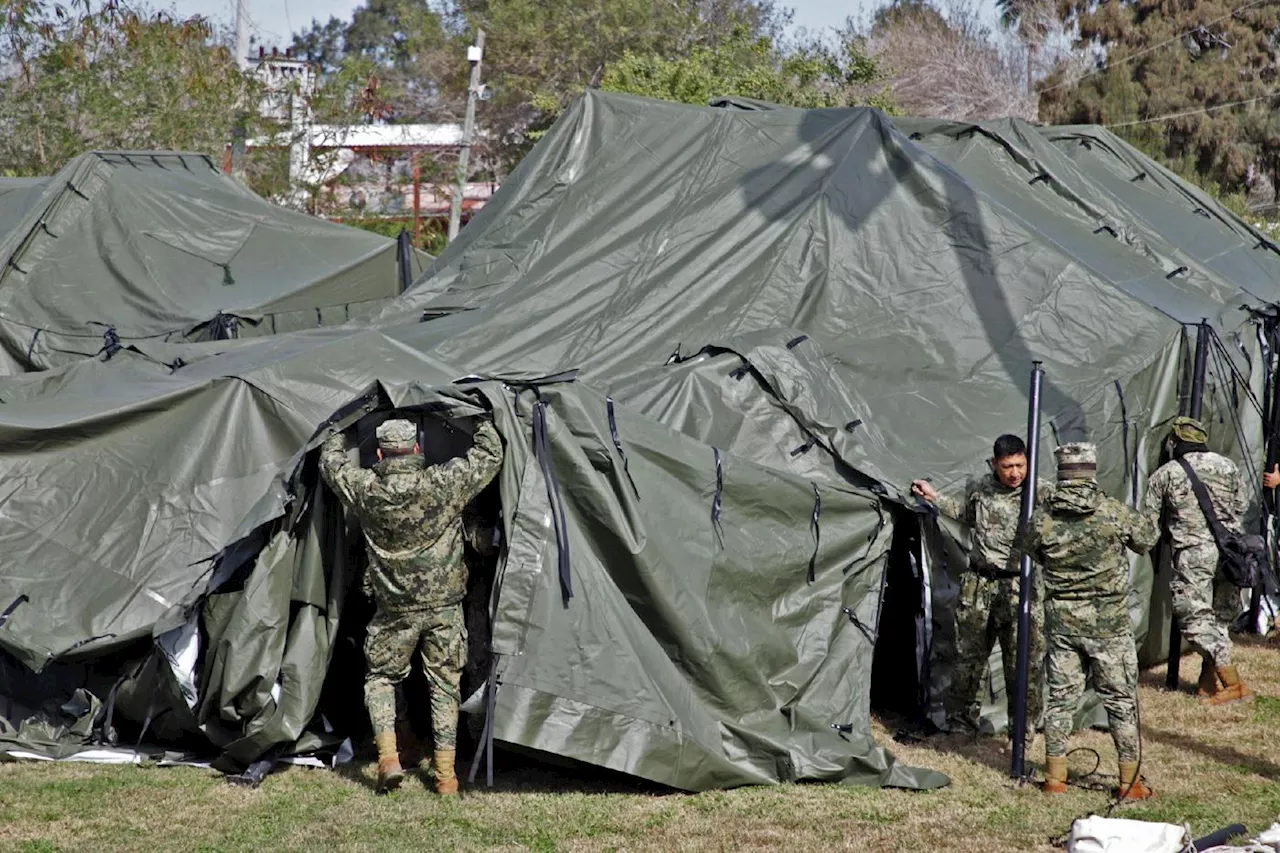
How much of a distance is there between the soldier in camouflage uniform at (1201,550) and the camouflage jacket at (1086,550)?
6.66 ft

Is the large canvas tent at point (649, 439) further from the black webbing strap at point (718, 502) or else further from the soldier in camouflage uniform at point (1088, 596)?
the soldier in camouflage uniform at point (1088, 596)

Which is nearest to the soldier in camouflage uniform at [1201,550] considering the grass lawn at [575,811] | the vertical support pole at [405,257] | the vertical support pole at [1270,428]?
the vertical support pole at [1270,428]

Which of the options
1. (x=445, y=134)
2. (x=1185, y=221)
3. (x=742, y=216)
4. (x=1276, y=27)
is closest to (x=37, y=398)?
(x=742, y=216)

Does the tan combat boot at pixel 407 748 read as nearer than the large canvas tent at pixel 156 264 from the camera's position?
Yes

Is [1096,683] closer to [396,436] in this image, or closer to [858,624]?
[858,624]

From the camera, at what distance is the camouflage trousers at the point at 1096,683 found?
7.26 m

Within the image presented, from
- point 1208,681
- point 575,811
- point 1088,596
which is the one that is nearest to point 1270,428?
point 1208,681

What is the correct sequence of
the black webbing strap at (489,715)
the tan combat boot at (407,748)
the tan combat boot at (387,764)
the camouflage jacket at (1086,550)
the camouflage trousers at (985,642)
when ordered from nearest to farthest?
A: the black webbing strap at (489,715) → the camouflage jacket at (1086,550) → the tan combat boot at (387,764) → the tan combat boot at (407,748) → the camouflage trousers at (985,642)

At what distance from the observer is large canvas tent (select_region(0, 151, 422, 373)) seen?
43.6 ft

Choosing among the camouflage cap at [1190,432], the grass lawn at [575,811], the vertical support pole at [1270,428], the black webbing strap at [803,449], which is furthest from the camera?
the vertical support pole at [1270,428]

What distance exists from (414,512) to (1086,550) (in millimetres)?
3101

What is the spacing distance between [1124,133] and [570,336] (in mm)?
31597

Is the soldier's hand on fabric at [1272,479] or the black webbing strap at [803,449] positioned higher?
the black webbing strap at [803,449]

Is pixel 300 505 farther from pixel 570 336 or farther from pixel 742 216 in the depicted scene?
pixel 742 216
